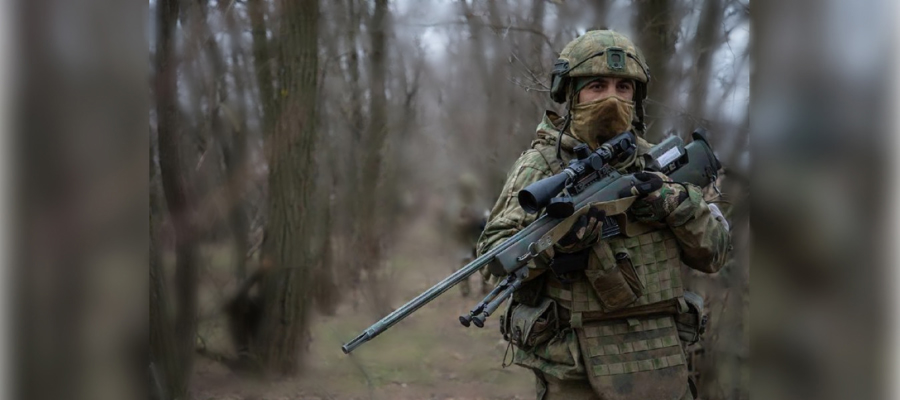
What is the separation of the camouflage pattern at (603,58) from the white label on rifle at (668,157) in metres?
0.33

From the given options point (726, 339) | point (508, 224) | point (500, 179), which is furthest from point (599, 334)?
point (500, 179)

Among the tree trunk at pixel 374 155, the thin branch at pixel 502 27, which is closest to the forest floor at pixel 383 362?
the tree trunk at pixel 374 155

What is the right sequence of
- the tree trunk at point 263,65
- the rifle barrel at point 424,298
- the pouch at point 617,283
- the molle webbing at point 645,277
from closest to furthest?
the rifle barrel at point 424,298, the pouch at point 617,283, the molle webbing at point 645,277, the tree trunk at point 263,65

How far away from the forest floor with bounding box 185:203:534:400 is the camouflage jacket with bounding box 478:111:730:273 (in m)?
4.31

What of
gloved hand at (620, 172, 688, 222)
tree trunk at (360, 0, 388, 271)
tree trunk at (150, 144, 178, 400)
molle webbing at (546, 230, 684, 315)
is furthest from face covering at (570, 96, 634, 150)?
tree trunk at (360, 0, 388, 271)

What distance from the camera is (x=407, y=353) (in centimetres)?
765

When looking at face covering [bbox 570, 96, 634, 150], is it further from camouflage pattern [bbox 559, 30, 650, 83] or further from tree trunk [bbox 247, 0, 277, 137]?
tree trunk [bbox 247, 0, 277, 137]

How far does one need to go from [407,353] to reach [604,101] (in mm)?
5433

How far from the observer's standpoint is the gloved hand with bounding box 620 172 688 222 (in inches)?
105

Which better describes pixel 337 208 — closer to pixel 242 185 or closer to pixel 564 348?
pixel 242 185

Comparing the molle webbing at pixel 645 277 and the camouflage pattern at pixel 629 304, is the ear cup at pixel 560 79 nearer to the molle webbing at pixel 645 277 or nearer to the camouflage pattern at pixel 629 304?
the camouflage pattern at pixel 629 304

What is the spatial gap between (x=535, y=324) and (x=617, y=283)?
0.38 meters

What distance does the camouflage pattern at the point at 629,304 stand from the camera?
2.71m

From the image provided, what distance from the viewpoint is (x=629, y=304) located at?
9.08 ft
